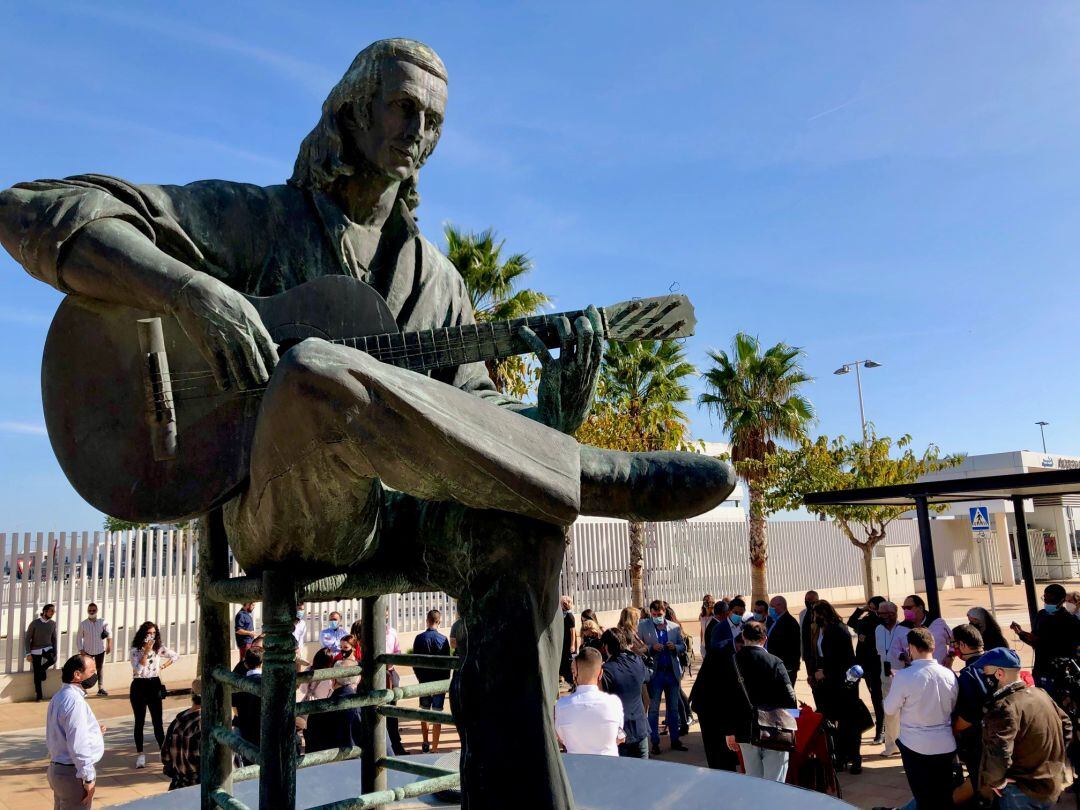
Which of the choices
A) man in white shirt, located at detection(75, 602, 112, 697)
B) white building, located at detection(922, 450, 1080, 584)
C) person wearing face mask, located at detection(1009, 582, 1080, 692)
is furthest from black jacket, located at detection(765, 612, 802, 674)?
white building, located at detection(922, 450, 1080, 584)

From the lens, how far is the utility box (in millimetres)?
26609

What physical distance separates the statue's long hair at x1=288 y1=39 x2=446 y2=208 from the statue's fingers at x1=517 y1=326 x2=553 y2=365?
22.6 inches

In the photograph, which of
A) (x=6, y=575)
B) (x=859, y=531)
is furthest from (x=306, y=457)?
(x=859, y=531)

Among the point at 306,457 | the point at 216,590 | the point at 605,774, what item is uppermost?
the point at 306,457

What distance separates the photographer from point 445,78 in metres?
2.09

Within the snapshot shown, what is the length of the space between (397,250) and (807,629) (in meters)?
7.48

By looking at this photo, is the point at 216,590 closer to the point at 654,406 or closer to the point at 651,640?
the point at 651,640

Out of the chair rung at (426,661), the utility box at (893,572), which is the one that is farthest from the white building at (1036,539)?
the chair rung at (426,661)

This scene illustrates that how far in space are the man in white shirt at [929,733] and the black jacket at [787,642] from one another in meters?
3.17

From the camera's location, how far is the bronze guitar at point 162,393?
177 centimetres

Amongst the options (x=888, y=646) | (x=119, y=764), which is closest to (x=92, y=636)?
(x=119, y=764)

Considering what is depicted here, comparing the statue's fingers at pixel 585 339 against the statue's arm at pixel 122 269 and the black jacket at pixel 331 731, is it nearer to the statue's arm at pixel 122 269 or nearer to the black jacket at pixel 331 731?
the statue's arm at pixel 122 269

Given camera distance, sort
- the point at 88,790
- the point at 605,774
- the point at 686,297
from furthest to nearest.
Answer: the point at 88,790 < the point at 605,774 < the point at 686,297

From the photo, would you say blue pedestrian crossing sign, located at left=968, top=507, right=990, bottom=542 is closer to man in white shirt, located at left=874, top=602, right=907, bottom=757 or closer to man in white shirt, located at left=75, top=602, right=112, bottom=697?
Result: man in white shirt, located at left=874, top=602, right=907, bottom=757
